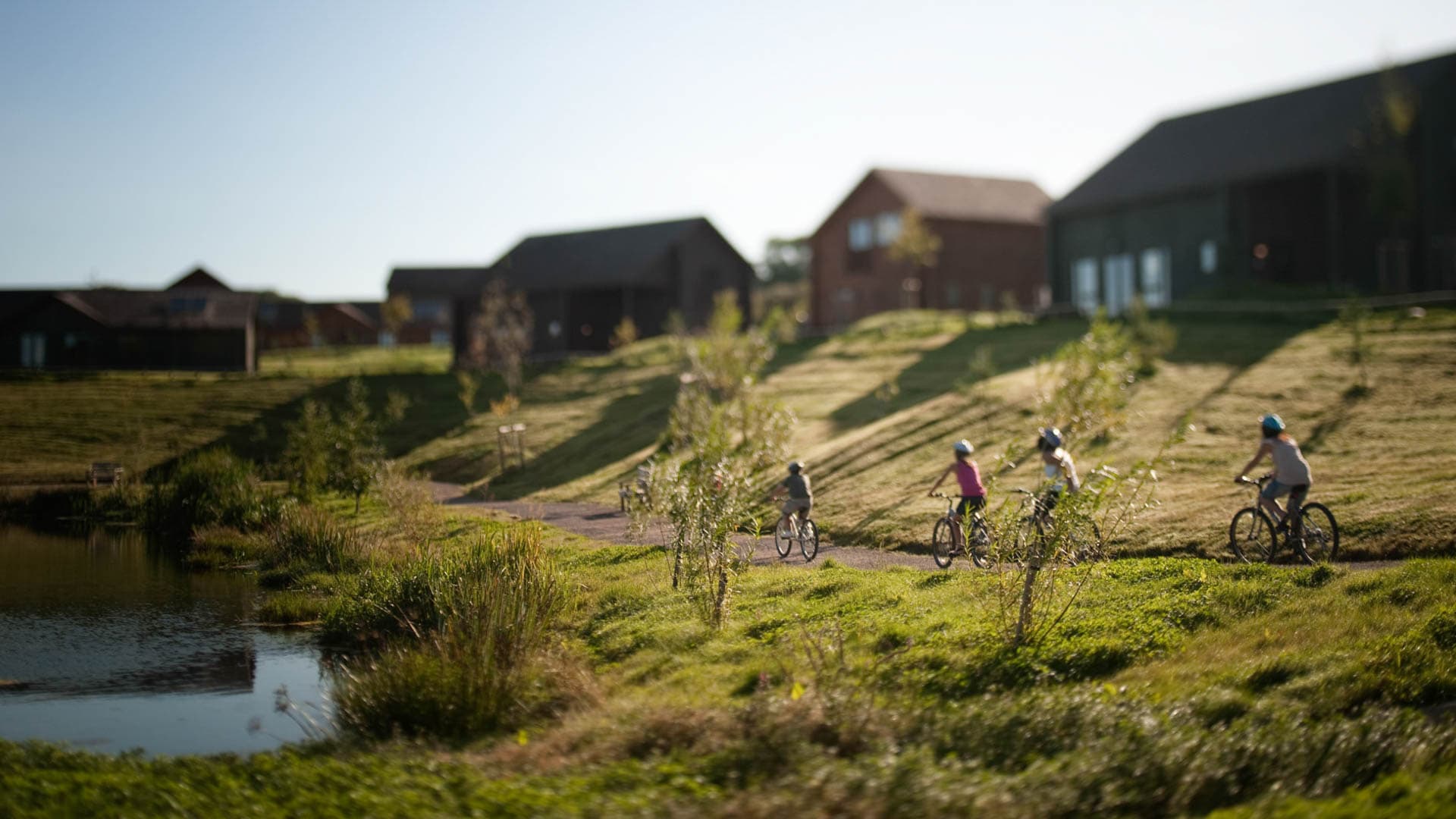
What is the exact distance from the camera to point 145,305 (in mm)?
58250

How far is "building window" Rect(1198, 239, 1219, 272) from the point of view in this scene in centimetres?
4050

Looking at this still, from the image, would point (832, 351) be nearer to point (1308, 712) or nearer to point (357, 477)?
point (357, 477)

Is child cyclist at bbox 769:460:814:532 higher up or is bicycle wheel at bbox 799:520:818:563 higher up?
child cyclist at bbox 769:460:814:532

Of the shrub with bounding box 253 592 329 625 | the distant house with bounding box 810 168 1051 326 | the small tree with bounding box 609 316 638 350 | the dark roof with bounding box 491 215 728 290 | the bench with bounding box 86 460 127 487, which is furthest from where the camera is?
the dark roof with bounding box 491 215 728 290

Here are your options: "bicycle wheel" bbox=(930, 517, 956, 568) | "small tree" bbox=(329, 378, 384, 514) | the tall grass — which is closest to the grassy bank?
the tall grass

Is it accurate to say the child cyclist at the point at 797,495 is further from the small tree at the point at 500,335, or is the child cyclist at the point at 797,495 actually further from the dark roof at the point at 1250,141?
the dark roof at the point at 1250,141

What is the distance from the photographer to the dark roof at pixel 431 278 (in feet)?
203

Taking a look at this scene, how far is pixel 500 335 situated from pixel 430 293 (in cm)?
2032

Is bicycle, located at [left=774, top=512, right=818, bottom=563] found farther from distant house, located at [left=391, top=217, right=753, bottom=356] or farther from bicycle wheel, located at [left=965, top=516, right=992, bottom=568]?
distant house, located at [left=391, top=217, right=753, bottom=356]

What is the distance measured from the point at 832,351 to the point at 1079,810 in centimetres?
3575

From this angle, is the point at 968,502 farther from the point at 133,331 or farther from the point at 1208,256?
the point at 133,331

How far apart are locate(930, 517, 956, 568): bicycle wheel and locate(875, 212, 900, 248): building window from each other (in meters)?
39.1

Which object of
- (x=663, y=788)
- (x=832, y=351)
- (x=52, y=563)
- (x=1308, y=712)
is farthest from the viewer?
(x=832, y=351)

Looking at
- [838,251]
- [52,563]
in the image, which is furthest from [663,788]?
[838,251]
